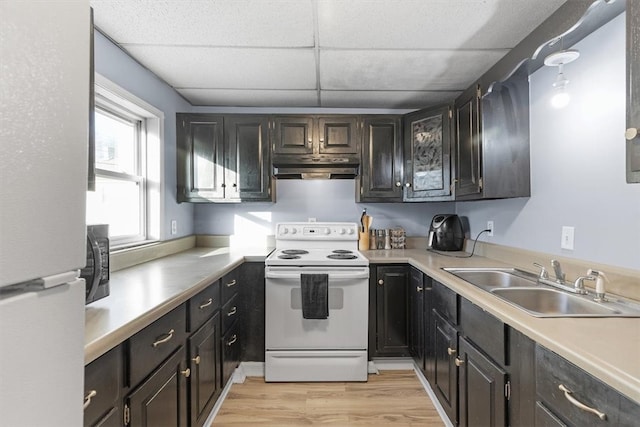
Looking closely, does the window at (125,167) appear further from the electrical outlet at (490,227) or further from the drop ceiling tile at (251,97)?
the electrical outlet at (490,227)

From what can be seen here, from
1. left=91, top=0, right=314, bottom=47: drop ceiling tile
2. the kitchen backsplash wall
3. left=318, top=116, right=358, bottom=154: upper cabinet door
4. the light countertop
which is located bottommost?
the light countertop

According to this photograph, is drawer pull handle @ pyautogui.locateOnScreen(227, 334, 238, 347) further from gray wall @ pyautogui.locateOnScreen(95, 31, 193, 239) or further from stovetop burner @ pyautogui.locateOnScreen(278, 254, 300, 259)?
gray wall @ pyautogui.locateOnScreen(95, 31, 193, 239)

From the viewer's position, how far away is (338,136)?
274cm

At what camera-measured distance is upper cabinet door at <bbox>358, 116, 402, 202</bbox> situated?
2.75 m

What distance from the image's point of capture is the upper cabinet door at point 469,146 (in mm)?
2043

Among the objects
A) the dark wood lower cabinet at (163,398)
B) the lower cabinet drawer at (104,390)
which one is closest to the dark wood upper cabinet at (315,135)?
the dark wood lower cabinet at (163,398)

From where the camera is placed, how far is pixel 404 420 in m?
1.91

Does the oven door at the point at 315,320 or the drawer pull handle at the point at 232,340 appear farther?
the oven door at the point at 315,320

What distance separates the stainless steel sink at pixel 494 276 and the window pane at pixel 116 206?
7.12 feet

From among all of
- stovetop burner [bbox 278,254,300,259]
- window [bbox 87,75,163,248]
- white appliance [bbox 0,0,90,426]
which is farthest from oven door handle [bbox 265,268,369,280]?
white appliance [bbox 0,0,90,426]

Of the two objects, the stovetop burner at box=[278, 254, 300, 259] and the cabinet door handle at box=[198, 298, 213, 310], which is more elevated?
the stovetop burner at box=[278, 254, 300, 259]

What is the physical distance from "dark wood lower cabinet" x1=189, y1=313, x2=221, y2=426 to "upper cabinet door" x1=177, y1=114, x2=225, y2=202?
1.23 metres

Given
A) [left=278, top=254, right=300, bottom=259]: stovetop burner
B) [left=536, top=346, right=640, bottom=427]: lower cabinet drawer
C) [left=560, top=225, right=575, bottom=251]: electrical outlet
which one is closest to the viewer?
[left=536, top=346, right=640, bottom=427]: lower cabinet drawer

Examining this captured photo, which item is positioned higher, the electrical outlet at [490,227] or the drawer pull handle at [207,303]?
the electrical outlet at [490,227]
